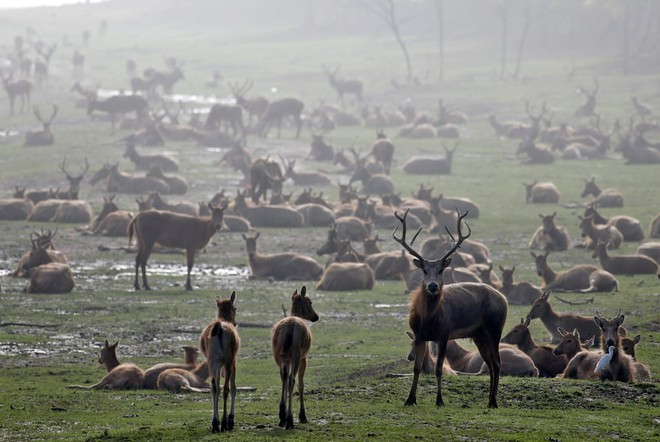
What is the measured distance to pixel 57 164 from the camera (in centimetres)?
4562

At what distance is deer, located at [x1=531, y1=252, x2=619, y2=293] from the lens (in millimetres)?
25219

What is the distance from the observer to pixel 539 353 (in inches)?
693

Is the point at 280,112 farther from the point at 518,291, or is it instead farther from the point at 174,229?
the point at 518,291

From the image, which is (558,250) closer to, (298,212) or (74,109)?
(298,212)

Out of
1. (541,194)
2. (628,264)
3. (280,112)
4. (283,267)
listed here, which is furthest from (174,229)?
(280,112)

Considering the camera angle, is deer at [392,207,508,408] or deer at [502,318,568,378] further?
deer at [502,318,568,378]

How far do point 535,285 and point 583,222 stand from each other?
5.62 m

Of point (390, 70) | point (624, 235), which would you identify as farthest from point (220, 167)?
point (390, 70)

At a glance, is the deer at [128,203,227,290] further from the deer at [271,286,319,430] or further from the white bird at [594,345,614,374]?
the deer at [271,286,319,430]

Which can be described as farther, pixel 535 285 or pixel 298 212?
pixel 298 212

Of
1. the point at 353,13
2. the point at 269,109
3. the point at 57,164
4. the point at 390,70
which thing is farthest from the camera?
the point at 353,13

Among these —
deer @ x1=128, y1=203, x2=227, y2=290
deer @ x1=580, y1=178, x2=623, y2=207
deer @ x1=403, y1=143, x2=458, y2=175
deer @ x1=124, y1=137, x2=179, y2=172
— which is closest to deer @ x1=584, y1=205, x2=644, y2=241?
deer @ x1=580, y1=178, x2=623, y2=207

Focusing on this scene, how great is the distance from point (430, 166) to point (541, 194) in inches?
339

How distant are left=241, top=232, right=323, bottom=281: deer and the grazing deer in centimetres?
738
